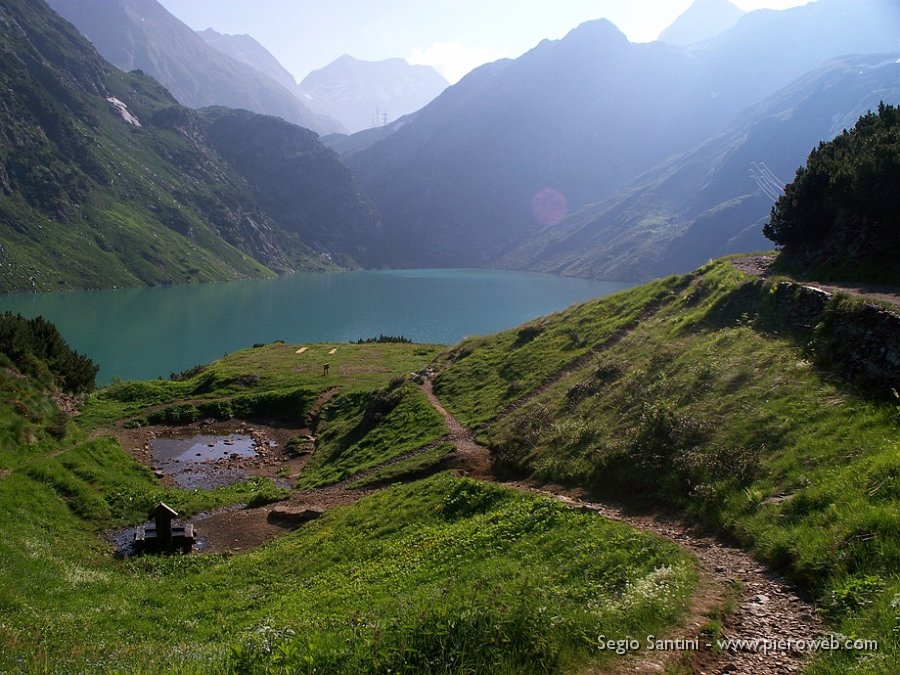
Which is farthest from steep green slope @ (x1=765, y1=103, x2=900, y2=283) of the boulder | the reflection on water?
the reflection on water

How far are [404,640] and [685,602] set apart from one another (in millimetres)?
5873

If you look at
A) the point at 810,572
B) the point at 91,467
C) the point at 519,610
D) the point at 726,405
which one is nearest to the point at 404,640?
the point at 519,610

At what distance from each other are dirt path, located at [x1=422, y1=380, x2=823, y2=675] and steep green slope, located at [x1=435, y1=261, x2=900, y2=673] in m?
0.51

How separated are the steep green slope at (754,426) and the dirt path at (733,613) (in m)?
0.51

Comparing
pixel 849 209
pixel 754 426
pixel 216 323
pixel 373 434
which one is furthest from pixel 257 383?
pixel 216 323

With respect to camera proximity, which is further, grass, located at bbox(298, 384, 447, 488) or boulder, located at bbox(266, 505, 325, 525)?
grass, located at bbox(298, 384, 447, 488)

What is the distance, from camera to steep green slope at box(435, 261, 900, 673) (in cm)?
1150

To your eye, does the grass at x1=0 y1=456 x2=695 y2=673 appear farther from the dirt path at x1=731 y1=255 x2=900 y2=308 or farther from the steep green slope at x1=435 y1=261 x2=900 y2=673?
the dirt path at x1=731 y1=255 x2=900 y2=308

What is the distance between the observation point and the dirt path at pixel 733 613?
913 centimetres

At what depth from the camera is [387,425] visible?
40469mm

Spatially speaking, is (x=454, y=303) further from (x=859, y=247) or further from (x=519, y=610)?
(x=519, y=610)

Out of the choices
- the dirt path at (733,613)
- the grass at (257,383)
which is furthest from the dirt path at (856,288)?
the grass at (257,383)

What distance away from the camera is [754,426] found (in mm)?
19062

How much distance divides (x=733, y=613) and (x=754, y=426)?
989cm
